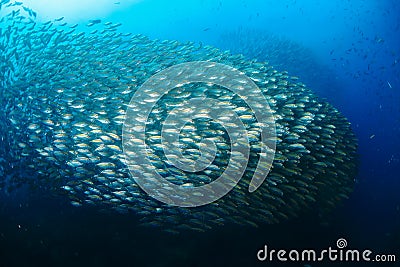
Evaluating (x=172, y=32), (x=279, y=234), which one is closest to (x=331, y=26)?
(x=172, y=32)

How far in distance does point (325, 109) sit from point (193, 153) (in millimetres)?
5267

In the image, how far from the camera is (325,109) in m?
9.96

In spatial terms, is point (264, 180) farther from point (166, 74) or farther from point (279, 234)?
point (166, 74)

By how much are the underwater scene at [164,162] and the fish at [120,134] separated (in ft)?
0.11

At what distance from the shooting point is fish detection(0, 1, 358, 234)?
669 centimetres

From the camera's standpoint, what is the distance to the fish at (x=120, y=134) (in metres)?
6.69
